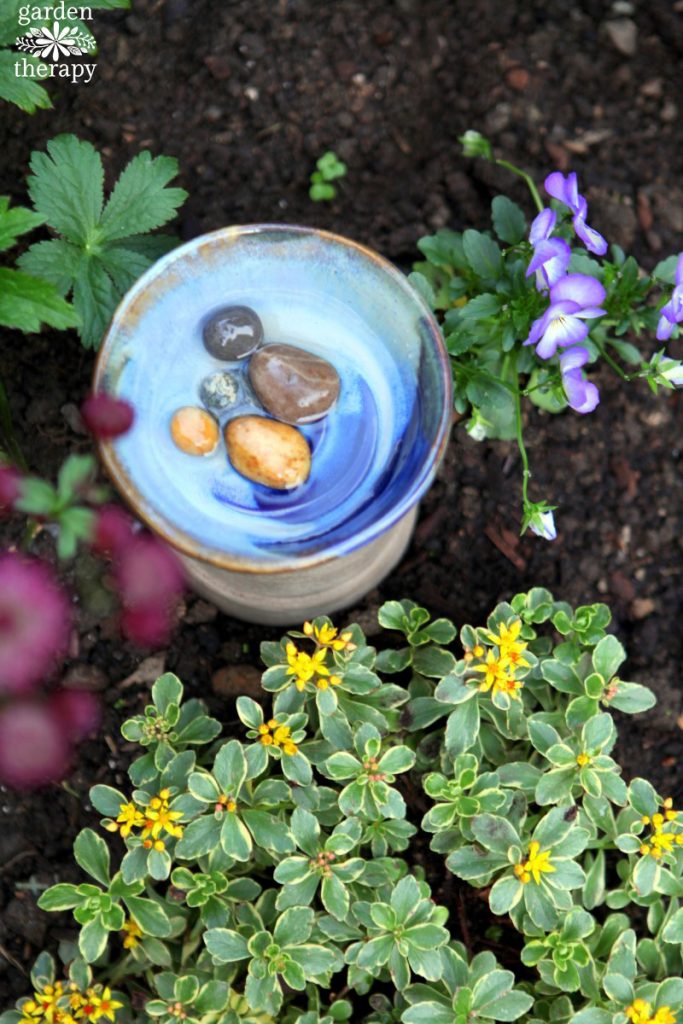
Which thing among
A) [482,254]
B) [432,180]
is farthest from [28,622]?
[432,180]

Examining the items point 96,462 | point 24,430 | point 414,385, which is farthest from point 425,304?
point 24,430

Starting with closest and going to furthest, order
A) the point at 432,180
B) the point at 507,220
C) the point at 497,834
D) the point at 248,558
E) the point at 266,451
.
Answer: the point at 248,558
the point at 266,451
the point at 497,834
the point at 507,220
the point at 432,180

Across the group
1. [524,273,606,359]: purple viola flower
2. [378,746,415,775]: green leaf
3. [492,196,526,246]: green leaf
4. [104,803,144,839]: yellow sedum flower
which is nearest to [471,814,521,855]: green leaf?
[378,746,415,775]: green leaf

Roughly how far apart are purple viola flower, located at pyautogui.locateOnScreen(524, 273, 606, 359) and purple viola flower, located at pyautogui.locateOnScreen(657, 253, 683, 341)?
0.31ft

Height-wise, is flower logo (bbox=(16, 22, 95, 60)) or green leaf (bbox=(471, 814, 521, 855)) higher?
flower logo (bbox=(16, 22, 95, 60))

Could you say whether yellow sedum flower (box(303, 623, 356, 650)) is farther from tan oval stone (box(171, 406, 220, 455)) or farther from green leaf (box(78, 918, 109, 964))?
green leaf (box(78, 918, 109, 964))

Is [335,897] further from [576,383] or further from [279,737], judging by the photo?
[576,383]

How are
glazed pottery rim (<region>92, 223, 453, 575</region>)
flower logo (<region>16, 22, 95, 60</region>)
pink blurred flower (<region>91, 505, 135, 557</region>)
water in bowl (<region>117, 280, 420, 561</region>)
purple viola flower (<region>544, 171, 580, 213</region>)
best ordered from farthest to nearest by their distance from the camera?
flower logo (<region>16, 22, 95, 60</region>) < pink blurred flower (<region>91, 505, 135, 557</region>) < purple viola flower (<region>544, 171, 580, 213</region>) < water in bowl (<region>117, 280, 420, 561</region>) < glazed pottery rim (<region>92, 223, 453, 575</region>)

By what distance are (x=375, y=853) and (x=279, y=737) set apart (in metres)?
0.27

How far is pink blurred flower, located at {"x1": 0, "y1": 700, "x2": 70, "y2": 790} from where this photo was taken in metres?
1.68

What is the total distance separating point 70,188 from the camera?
1.67 metres

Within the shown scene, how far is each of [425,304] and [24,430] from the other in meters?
0.91

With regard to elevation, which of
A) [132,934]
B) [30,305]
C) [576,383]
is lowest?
[132,934]

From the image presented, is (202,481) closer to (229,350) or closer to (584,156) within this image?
(229,350)
